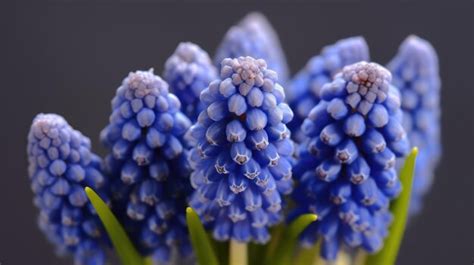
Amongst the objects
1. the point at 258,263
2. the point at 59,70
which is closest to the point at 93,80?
the point at 59,70

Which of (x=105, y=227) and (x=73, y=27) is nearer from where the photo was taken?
(x=105, y=227)

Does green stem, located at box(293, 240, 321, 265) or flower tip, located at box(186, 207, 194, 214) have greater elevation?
flower tip, located at box(186, 207, 194, 214)

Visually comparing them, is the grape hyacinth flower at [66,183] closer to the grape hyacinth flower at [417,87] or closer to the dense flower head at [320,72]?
the dense flower head at [320,72]

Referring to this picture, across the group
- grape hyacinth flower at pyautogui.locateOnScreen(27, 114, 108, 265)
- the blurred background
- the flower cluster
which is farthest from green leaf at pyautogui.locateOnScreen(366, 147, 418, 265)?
the blurred background

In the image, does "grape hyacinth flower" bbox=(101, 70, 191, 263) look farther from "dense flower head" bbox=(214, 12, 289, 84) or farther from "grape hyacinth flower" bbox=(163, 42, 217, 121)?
"dense flower head" bbox=(214, 12, 289, 84)

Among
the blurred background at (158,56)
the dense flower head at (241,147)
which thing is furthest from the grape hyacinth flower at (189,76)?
the blurred background at (158,56)

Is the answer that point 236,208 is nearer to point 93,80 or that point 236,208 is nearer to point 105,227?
point 105,227

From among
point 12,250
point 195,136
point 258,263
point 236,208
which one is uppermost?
point 195,136
